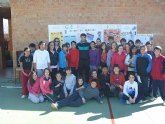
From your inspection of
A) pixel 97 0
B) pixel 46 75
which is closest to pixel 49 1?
pixel 97 0

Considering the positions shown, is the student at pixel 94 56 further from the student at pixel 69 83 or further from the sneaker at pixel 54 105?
the sneaker at pixel 54 105

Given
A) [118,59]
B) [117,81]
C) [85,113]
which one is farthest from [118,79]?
[85,113]

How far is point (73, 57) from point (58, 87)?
131 centimetres

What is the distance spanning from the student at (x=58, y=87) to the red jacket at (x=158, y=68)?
2.63 m

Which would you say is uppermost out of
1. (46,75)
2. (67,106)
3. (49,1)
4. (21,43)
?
(49,1)

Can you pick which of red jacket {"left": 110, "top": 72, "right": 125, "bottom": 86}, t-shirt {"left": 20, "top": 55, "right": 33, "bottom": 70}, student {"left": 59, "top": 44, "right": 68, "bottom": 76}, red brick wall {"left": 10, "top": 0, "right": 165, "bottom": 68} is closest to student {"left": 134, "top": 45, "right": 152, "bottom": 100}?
red jacket {"left": 110, "top": 72, "right": 125, "bottom": 86}

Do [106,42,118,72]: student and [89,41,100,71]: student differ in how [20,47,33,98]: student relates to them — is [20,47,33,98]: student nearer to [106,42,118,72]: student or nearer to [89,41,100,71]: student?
[89,41,100,71]: student

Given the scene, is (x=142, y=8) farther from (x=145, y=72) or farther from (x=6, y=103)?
(x=6, y=103)

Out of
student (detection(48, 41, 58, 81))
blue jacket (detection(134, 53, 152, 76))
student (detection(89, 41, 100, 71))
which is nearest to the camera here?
blue jacket (detection(134, 53, 152, 76))

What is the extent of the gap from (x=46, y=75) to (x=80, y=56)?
4.72 ft

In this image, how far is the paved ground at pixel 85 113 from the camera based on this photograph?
7762 millimetres

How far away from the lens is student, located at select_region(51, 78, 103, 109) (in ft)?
28.9

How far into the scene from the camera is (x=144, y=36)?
11914 millimetres

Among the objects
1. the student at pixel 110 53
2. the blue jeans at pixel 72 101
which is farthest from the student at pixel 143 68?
the blue jeans at pixel 72 101
